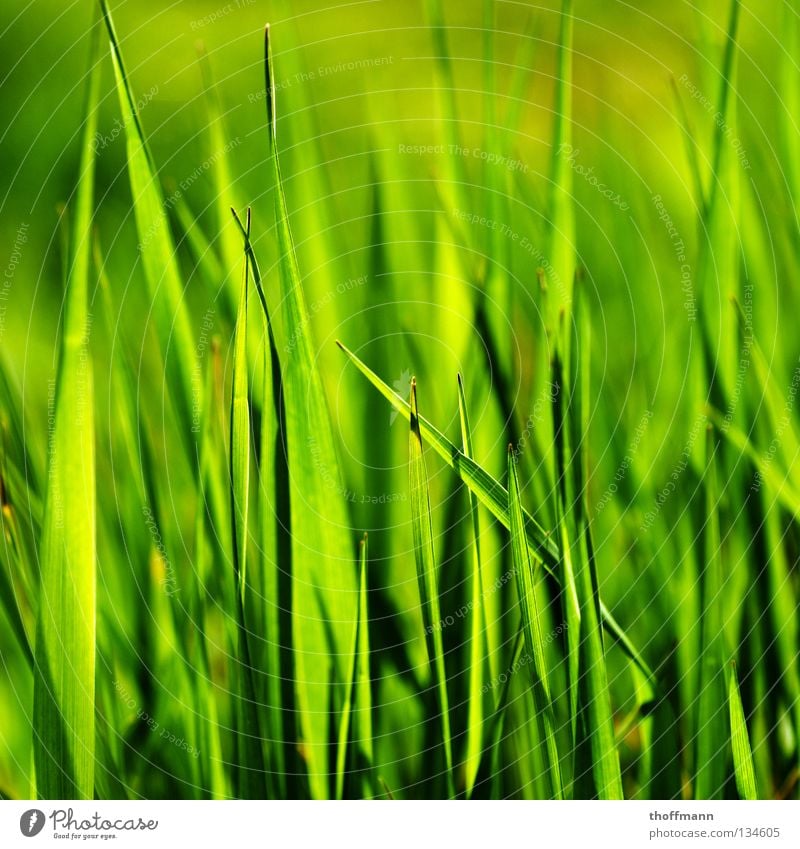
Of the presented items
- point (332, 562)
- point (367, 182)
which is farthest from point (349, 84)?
point (332, 562)

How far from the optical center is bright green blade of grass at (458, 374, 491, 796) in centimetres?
32

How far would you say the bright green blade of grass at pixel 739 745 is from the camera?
33cm

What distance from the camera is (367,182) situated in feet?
1.39

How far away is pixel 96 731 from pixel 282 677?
0.09 metres

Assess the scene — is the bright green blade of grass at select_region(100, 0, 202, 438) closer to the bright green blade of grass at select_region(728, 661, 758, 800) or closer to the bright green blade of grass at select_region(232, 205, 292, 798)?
the bright green blade of grass at select_region(232, 205, 292, 798)

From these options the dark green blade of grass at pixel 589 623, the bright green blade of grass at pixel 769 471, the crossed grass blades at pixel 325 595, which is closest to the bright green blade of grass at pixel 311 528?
the crossed grass blades at pixel 325 595

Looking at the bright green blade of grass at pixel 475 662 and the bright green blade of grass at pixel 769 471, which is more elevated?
the bright green blade of grass at pixel 769 471

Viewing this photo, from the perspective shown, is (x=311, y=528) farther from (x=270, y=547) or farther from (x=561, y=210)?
(x=561, y=210)

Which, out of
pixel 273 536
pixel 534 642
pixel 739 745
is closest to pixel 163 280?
pixel 273 536
